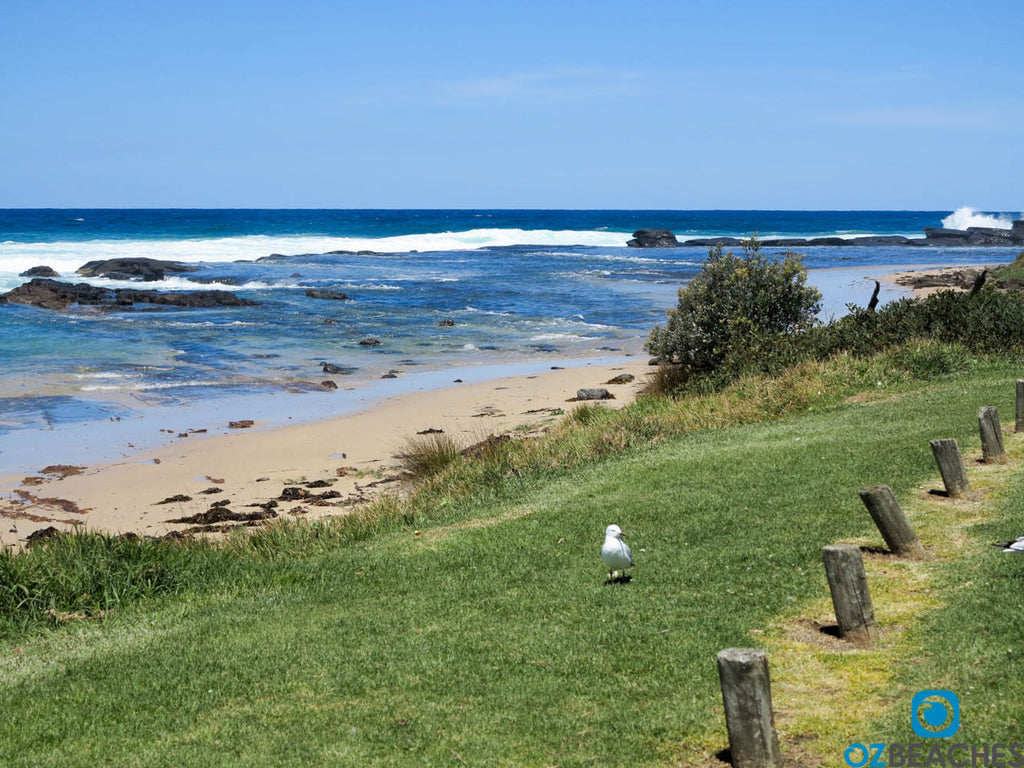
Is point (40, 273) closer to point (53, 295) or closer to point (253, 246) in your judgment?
point (53, 295)

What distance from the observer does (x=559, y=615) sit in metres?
7.97

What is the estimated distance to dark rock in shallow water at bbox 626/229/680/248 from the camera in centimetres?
10212

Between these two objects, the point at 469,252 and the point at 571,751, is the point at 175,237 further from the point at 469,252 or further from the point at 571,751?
the point at 571,751

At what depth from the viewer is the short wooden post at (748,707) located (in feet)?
16.7

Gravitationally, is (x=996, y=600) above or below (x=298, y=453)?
above

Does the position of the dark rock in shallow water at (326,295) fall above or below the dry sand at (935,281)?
below

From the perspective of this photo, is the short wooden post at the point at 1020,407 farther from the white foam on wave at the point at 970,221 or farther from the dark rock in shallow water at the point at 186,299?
the white foam on wave at the point at 970,221

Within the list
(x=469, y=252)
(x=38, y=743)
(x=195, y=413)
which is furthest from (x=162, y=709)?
(x=469, y=252)

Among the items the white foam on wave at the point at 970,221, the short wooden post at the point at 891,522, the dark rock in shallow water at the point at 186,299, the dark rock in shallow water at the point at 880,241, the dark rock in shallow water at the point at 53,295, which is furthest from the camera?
the white foam on wave at the point at 970,221

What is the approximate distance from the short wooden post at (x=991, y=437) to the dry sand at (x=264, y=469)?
785 cm

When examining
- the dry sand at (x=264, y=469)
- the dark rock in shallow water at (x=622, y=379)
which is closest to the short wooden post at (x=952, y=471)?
the dry sand at (x=264, y=469)

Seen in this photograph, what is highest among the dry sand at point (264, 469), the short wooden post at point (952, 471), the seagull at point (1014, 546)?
the short wooden post at point (952, 471)

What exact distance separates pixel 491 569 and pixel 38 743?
4.11 meters

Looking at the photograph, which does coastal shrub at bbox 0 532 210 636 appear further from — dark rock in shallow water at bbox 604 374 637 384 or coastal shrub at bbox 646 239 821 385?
dark rock in shallow water at bbox 604 374 637 384
